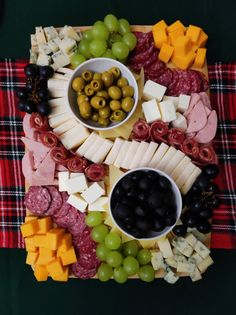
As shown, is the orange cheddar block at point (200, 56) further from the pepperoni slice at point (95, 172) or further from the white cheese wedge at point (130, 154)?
the pepperoni slice at point (95, 172)

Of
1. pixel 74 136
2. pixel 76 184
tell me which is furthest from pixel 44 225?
pixel 74 136

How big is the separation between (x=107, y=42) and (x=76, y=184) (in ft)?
1.27

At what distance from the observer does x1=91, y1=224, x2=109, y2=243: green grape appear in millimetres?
1082

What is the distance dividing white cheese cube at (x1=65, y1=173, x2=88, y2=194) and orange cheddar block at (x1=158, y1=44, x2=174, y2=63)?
0.39 metres

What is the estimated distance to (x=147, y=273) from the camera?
109cm

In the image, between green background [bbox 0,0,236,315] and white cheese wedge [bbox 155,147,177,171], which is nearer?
white cheese wedge [bbox 155,147,177,171]

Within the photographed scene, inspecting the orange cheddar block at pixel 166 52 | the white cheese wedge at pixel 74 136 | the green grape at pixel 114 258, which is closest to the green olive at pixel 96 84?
the white cheese wedge at pixel 74 136

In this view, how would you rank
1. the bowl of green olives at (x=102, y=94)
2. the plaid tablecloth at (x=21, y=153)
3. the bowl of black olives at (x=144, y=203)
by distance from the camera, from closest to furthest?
1. the bowl of black olives at (x=144, y=203)
2. the bowl of green olives at (x=102, y=94)
3. the plaid tablecloth at (x=21, y=153)

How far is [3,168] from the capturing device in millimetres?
1300

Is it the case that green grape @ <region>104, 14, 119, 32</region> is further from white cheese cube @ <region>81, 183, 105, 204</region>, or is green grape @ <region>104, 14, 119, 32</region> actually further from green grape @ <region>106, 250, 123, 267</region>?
green grape @ <region>106, 250, 123, 267</region>

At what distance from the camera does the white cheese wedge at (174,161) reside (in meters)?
1.08

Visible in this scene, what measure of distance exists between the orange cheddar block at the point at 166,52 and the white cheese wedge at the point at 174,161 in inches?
10.5

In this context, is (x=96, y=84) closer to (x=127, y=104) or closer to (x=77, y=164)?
(x=127, y=104)

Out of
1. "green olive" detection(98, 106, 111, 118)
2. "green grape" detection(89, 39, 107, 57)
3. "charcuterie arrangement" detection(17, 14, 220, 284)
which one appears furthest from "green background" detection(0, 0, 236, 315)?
"green grape" detection(89, 39, 107, 57)
